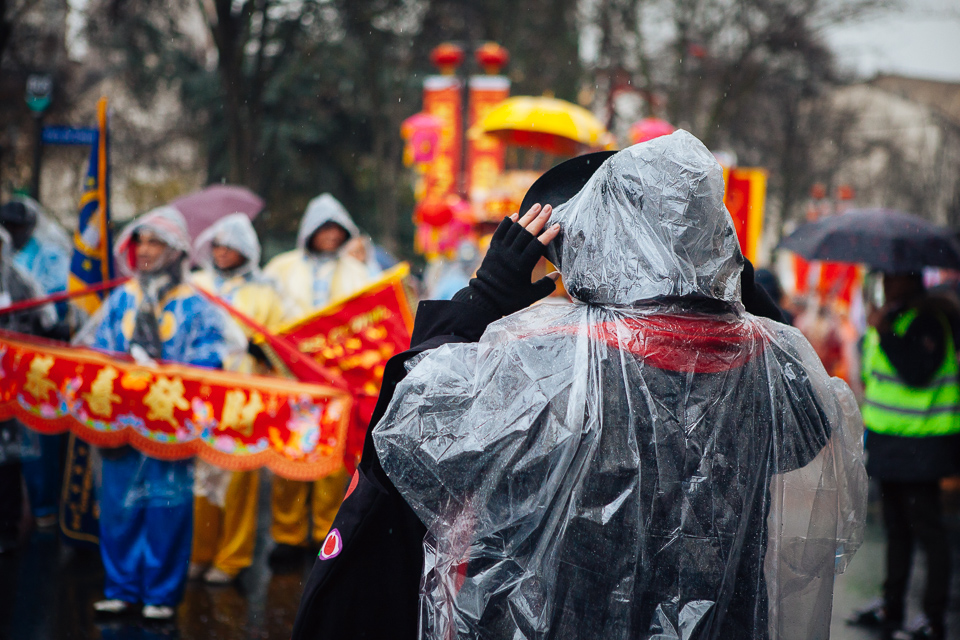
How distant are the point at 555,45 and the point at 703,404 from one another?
17.9 metres

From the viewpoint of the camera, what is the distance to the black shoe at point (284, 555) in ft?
17.6

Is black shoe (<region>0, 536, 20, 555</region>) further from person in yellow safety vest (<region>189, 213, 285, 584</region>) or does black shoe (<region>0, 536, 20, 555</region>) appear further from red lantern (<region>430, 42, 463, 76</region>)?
red lantern (<region>430, 42, 463, 76</region>)

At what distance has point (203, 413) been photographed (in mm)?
4168

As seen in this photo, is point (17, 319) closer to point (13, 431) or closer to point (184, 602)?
point (13, 431)

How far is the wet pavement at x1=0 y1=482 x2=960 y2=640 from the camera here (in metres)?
4.14

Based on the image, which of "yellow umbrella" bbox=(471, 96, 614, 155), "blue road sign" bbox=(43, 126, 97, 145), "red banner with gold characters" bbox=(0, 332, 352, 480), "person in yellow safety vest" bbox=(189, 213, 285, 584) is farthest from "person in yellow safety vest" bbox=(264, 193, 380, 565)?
"yellow umbrella" bbox=(471, 96, 614, 155)

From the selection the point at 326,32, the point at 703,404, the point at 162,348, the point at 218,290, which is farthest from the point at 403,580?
the point at 326,32

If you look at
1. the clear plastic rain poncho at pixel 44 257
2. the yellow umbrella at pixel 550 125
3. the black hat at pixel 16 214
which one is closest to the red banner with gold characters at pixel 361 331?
the clear plastic rain poncho at pixel 44 257

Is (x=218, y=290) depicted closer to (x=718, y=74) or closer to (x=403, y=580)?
(x=403, y=580)

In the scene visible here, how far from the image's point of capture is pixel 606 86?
17781 millimetres

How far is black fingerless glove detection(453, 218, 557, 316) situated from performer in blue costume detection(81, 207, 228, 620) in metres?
2.88

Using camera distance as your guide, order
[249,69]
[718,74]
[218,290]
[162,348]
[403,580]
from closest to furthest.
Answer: [403,580]
[162,348]
[218,290]
[249,69]
[718,74]

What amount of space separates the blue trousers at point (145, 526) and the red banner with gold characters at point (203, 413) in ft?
0.53

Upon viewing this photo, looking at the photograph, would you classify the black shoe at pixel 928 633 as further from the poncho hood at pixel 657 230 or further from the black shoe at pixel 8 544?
the black shoe at pixel 8 544
